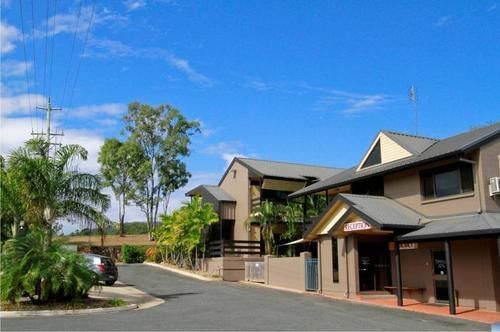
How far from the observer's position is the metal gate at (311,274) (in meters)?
25.0

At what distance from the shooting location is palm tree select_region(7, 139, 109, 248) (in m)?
18.1

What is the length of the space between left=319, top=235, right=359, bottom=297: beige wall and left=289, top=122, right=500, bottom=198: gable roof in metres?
3.32

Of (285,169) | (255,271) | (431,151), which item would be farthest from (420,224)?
(285,169)

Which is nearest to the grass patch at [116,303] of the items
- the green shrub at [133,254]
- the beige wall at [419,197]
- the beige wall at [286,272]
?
the beige wall at [286,272]

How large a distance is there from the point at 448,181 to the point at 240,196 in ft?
62.9

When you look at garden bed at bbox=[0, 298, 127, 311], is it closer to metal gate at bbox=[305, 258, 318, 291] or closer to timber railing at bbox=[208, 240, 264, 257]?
metal gate at bbox=[305, 258, 318, 291]

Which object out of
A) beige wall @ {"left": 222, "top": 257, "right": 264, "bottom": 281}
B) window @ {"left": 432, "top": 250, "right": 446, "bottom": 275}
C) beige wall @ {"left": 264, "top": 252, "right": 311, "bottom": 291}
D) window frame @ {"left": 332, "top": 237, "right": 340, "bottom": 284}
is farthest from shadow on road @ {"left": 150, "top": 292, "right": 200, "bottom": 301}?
window @ {"left": 432, "top": 250, "right": 446, "bottom": 275}

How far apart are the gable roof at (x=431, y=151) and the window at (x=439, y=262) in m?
3.51

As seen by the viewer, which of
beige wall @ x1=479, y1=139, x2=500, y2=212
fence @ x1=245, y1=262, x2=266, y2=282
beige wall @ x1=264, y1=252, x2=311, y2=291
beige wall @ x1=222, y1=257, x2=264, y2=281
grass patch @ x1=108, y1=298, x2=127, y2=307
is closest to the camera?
grass patch @ x1=108, y1=298, x2=127, y2=307

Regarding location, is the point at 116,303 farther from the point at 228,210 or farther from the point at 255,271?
the point at 228,210

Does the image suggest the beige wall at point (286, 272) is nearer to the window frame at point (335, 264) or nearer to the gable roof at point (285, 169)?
Answer: the window frame at point (335, 264)

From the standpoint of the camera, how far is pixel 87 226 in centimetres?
2005

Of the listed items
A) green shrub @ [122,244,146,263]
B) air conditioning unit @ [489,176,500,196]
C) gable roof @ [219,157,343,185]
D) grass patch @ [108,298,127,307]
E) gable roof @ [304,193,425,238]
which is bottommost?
grass patch @ [108,298,127,307]

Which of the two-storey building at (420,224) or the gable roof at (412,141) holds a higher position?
the gable roof at (412,141)
